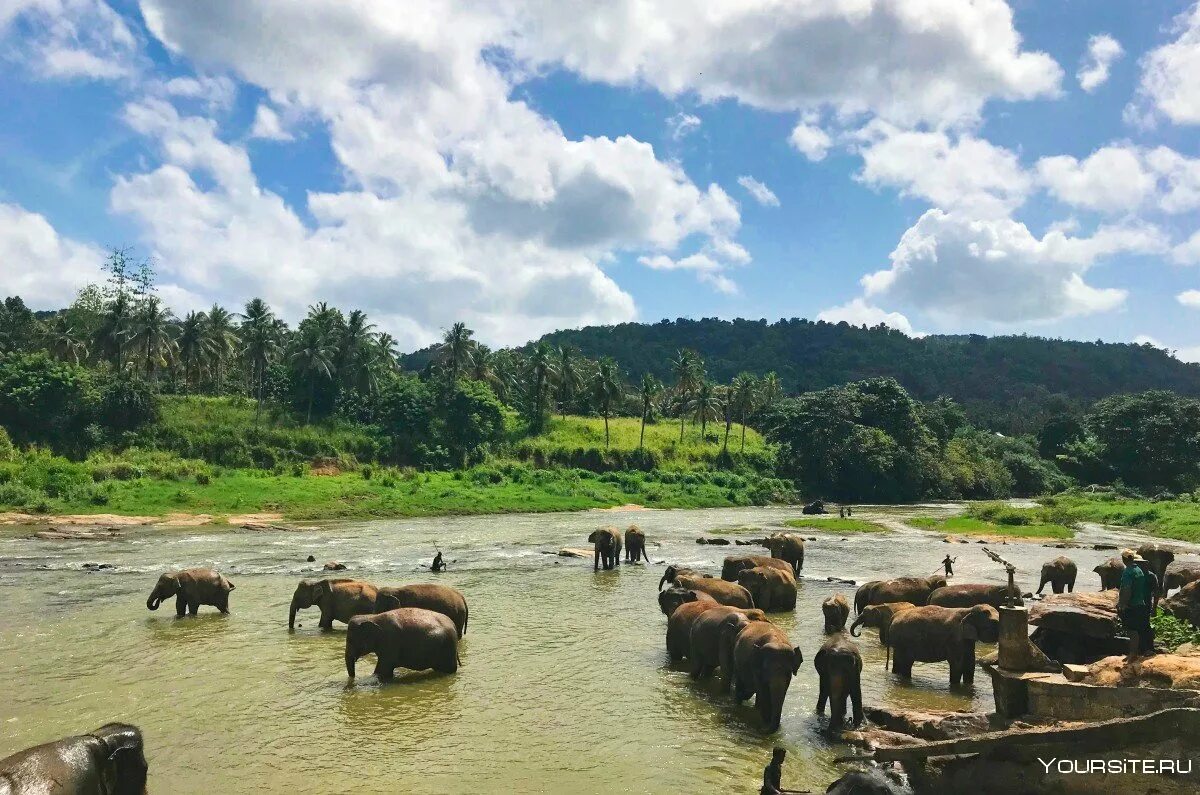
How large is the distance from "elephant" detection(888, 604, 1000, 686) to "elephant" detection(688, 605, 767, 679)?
2.59 m

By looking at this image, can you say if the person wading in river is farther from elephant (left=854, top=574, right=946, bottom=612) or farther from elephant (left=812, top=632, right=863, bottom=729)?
elephant (left=854, top=574, right=946, bottom=612)

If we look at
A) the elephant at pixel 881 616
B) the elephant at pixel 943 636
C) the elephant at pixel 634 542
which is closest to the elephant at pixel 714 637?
the elephant at pixel 943 636

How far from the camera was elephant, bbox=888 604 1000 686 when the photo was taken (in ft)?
45.2

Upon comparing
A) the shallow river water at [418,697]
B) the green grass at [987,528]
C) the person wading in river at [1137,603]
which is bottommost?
the green grass at [987,528]

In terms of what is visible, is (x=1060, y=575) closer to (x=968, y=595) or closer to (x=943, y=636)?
(x=968, y=595)

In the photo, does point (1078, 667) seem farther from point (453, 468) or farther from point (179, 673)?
point (453, 468)

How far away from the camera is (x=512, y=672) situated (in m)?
15.2

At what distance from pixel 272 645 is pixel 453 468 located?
214ft

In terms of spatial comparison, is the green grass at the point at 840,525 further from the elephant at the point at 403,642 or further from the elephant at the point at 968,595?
the elephant at the point at 403,642

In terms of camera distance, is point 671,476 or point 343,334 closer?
point 671,476

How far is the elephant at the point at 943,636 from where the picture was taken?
13.8m

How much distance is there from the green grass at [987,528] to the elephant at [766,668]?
3963 centimetres

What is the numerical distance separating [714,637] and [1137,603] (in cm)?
646

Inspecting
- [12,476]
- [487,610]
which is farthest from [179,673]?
[12,476]
